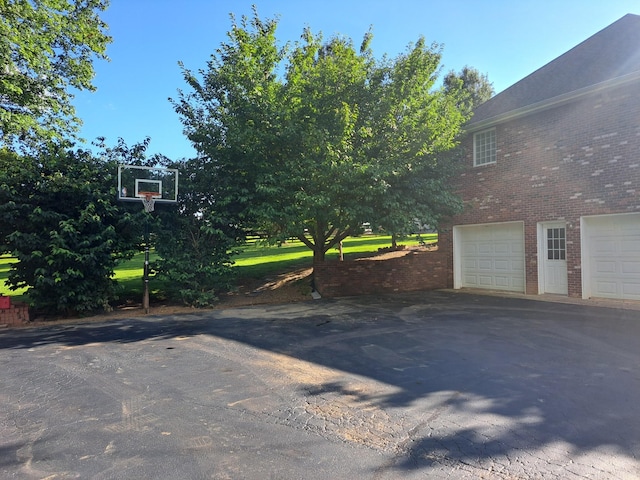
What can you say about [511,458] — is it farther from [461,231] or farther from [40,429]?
[461,231]

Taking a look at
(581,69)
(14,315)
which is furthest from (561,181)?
(14,315)

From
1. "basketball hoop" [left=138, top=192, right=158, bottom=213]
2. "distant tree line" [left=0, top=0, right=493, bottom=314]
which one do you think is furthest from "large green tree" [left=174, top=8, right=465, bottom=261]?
"basketball hoop" [left=138, top=192, right=158, bottom=213]

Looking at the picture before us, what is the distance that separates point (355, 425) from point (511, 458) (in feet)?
4.42

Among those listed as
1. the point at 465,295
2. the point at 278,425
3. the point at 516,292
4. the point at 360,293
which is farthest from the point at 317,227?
the point at 278,425

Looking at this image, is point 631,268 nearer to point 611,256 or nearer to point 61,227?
point 611,256

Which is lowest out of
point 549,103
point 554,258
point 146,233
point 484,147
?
point 554,258

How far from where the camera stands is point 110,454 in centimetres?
340

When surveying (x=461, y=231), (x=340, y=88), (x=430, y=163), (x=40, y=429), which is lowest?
(x=40, y=429)

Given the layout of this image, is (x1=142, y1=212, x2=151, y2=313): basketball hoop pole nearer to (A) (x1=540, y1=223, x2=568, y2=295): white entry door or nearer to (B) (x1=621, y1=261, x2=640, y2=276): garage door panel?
(A) (x1=540, y1=223, x2=568, y2=295): white entry door

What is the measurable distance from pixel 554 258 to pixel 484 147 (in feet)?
14.6

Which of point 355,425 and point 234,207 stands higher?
point 234,207

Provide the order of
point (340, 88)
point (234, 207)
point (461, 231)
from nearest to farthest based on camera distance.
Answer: point (340, 88), point (234, 207), point (461, 231)

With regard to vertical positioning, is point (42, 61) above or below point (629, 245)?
above

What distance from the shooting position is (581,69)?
496 inches
